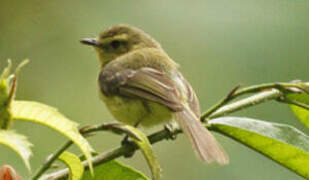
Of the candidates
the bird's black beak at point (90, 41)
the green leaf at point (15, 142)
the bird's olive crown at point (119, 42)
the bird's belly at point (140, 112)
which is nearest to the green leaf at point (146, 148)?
the green leaf at point (15, 142)

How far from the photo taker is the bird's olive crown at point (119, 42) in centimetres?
513

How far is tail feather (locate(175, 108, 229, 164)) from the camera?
2426mm

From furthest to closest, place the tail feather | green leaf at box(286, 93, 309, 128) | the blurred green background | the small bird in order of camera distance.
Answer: the blurred green background < the small bird < the tail feather < green leaf at box(286, 93, 309, 128)

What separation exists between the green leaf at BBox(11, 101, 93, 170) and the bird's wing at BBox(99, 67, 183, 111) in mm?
2196

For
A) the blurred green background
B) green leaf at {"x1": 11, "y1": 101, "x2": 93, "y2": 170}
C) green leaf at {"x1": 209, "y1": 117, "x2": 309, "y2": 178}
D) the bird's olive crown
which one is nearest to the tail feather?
green leaf at {"x1": 209, "y1": 117, "x2": 309, "y2": 178}

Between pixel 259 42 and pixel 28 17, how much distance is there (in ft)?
6.63

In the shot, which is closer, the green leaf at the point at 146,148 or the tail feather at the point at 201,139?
the green leaf at the point at 146,148

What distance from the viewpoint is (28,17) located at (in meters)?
4.89

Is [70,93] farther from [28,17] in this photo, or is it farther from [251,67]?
[251,67]

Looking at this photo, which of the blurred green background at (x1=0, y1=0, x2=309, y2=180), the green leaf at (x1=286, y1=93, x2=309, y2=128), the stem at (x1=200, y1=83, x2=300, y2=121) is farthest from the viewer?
the blurred green background at (x1=0, y1=0, x2=309, y2=180)

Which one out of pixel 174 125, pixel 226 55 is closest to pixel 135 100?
pixel 174 125

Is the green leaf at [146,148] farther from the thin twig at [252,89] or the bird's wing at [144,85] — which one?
the bird's wing at [144,85]

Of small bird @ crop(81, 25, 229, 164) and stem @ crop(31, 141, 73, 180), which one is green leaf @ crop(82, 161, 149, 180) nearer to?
stem @ crop(31, 141, 73, 180)

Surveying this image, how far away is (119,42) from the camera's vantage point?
5.26 meters
